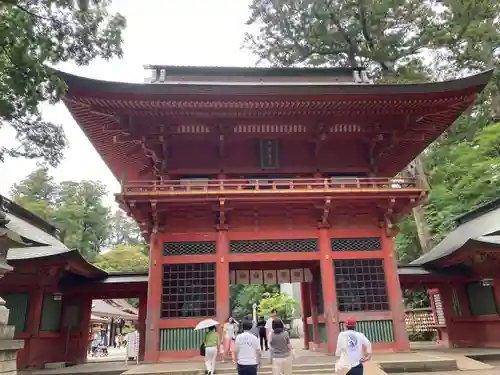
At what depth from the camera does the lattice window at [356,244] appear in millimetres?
12391

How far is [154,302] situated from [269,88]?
293 inches

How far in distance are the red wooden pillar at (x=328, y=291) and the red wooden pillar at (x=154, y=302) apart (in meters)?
5.12

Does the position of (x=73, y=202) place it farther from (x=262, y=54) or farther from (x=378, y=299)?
(x=378, y=299)

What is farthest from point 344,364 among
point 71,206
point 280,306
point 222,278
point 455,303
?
point 71,206

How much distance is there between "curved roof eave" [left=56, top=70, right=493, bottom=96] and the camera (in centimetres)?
1089

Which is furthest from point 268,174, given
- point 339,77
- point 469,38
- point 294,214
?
point 469,38

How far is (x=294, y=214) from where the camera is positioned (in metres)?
12.7

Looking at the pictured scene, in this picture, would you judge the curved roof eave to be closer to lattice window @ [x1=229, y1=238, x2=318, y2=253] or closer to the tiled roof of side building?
lattice window @ [x1=229, y1=238, x2=318, y2=253]

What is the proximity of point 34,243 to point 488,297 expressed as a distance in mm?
16216

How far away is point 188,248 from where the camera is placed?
12125mm

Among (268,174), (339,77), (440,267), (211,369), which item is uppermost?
(339,77)

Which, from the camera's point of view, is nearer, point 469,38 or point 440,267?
point 440,267

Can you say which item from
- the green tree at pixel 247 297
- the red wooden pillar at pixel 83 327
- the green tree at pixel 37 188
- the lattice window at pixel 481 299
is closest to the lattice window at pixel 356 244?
the lattice window at pixel 481 299

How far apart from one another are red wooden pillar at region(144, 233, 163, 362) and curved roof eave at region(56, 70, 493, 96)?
4.56m
